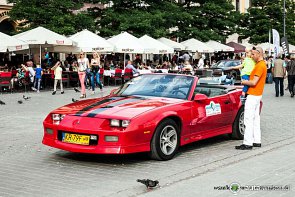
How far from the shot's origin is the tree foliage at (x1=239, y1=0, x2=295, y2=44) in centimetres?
Answer: 5091

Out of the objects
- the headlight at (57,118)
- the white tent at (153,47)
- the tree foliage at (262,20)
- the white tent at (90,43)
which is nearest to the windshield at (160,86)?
the headlight at (57,118)

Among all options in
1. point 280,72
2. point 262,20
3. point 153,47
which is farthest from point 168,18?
point 280,72

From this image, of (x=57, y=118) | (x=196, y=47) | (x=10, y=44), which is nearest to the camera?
(x=57, y=118)

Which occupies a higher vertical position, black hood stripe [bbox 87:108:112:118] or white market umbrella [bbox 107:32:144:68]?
white market umbrella [bbox 107:32:144:68]

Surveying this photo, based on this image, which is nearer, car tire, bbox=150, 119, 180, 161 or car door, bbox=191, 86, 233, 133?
car tire, bbox=150, 119, 180, 161

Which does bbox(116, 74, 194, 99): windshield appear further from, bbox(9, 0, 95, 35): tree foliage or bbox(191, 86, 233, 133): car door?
bbox(9, 0, 95, 35): tree foliage

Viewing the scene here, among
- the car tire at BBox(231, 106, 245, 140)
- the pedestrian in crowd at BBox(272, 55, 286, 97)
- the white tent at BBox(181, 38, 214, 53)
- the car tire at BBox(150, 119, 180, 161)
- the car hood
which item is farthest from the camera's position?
the white tent at BBox(181, 38, 214, 53)

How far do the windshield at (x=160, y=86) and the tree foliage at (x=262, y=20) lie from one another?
141ft

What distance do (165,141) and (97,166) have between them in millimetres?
1123

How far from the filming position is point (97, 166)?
23.7 ft

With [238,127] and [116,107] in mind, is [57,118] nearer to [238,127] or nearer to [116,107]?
[116,107]

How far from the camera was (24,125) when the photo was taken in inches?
457

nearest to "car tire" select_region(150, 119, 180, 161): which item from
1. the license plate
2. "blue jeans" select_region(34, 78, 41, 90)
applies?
the license plate

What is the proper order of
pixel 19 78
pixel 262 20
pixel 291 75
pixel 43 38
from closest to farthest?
pixel 291 75
pixel 19 78
pixel 43 38
pixel 262 20
